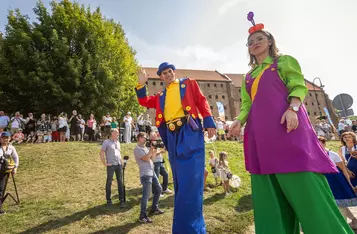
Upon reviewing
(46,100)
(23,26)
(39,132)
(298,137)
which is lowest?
(298,137)

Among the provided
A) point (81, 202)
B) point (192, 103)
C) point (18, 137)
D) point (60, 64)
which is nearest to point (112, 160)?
point (81, 202)

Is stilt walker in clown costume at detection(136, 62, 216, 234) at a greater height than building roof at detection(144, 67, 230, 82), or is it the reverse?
building roof at detection(144, 67, 230, 82)

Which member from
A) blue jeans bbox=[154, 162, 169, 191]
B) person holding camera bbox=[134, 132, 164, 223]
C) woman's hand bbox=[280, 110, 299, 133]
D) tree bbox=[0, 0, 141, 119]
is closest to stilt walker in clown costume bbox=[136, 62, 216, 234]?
woman's hand bbox=[280, 110, 299, 133]

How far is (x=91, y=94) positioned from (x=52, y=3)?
9.87 metres

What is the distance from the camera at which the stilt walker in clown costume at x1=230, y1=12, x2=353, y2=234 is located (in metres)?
1.86

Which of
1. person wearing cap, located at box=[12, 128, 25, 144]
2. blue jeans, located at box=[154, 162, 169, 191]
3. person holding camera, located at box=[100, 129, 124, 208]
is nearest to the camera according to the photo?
person holding camera, located at box=[100, 129, 124, 208]

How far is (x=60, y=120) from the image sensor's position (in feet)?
52.6

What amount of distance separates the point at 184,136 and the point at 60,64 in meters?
19.8

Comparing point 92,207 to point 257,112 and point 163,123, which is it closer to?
point 163,123

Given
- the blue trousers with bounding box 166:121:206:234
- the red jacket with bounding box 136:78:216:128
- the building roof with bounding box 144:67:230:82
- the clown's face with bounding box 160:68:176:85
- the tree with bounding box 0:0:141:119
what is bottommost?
the blue trousers with bounding box 166:121:206:234

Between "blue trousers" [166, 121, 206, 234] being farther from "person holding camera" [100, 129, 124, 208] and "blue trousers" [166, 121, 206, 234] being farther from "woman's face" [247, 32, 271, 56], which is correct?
"person holding camera" [100, 129, 124, 208]

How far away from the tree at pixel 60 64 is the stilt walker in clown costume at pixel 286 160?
18995 millimetres

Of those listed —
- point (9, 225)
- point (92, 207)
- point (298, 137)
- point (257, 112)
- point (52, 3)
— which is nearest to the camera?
point (298, 137)

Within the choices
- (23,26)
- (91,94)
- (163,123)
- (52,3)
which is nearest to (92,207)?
(163,123)
